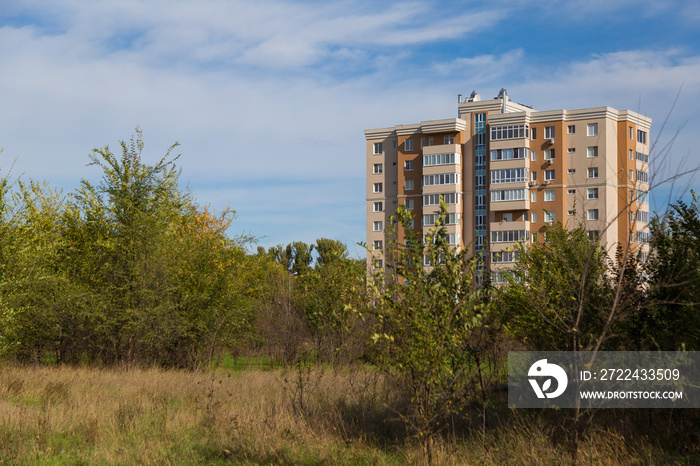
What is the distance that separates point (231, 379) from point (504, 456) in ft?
33.4

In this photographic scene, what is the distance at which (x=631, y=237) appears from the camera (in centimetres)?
688

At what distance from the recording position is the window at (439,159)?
208 ft

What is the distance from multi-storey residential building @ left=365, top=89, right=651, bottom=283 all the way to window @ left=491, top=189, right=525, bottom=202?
0.30 feet

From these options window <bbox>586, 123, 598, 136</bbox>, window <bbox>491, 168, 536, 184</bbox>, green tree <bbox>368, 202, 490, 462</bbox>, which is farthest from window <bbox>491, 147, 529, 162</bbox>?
green tree <bbox>368, 202, 490, 462</bbox>

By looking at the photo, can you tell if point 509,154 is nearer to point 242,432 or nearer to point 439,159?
point 439,159

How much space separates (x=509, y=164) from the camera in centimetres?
6147

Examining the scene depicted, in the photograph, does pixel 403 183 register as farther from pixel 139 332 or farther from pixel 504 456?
pixel 504 456

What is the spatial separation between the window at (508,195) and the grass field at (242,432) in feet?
160

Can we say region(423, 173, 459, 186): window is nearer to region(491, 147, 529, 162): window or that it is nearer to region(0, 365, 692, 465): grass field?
region(491, 147, 529, 162): window

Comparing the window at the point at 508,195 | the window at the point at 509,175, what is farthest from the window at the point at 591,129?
the window at the point at 508,195

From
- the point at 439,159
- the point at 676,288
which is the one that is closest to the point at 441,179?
the point at 439,159

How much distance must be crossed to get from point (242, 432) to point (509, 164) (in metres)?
55.0

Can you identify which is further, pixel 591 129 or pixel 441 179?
pixel 441 179

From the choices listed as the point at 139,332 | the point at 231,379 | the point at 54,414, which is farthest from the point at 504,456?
the point at 139,332
